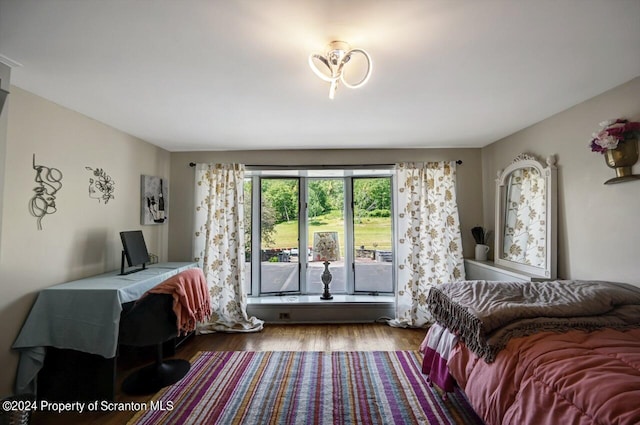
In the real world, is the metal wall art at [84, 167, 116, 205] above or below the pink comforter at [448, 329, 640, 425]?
above

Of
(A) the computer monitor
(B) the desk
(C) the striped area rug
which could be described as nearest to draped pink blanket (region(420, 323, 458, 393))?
(C) the striped area rug

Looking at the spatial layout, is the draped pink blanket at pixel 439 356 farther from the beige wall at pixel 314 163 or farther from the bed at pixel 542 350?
the beige wall at pixel 314 163

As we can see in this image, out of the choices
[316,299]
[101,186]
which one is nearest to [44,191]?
[101,186]

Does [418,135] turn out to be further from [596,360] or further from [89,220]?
[89,220]

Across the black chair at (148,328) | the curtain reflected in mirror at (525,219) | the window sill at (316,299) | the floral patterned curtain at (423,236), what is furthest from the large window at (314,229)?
the black chair at (148,328)

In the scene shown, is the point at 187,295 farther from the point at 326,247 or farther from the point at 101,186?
the point at 326,247

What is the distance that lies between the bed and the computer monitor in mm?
2742

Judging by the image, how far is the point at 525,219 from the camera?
2.82 meters

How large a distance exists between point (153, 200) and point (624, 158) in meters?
4.32

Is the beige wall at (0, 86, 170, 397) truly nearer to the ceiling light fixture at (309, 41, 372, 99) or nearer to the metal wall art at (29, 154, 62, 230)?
the metal wall art at (29, 154, 62, 230)

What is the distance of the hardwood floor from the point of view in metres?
2.93

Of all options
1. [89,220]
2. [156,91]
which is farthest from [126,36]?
[89,220]

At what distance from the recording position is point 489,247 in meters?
3.47

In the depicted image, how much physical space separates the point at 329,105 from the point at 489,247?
2686 millimetres
